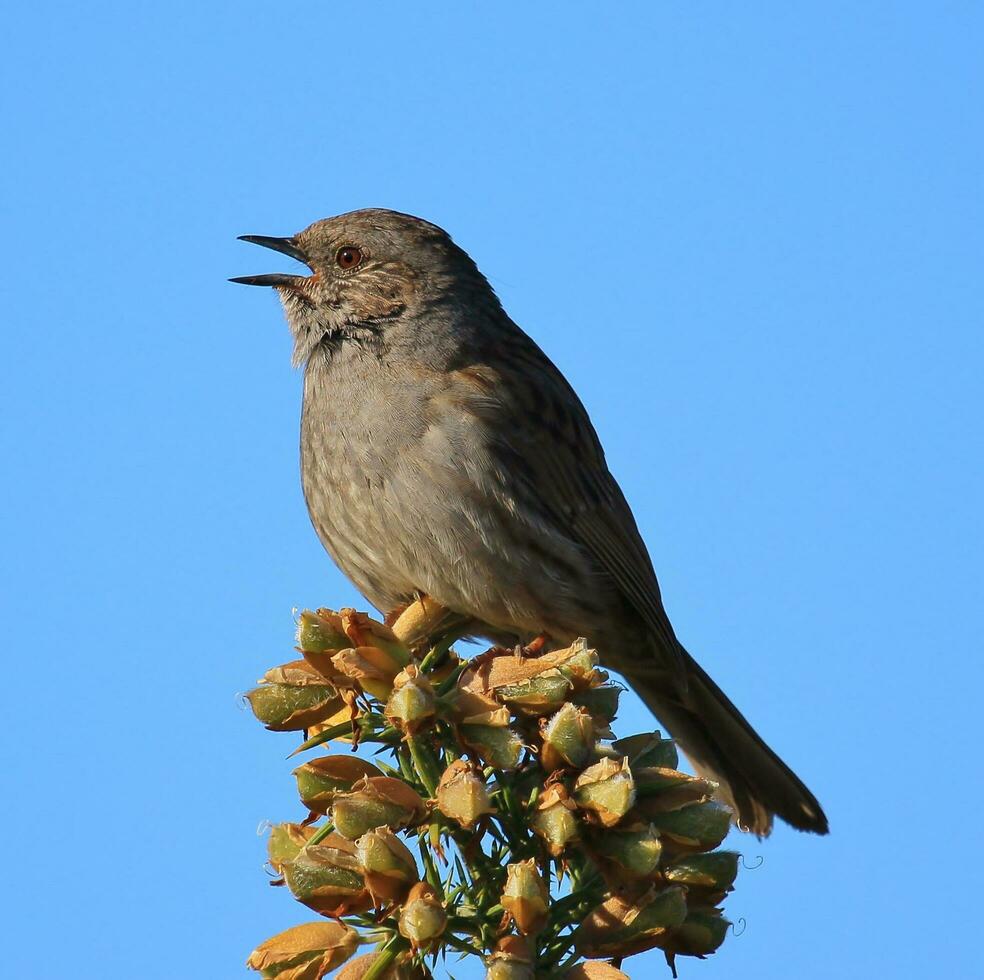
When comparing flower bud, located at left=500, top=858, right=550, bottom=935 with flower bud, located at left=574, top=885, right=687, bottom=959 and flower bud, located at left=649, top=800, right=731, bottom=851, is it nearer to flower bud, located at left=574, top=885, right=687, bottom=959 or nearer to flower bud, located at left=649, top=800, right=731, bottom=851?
flower bud, located at left=574, top=885, right=687, bottom=959

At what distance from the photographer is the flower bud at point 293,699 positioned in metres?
3.63

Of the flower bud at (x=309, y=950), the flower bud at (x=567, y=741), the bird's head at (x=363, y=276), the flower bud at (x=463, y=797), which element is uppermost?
the bird's head at (x=363, y=276)

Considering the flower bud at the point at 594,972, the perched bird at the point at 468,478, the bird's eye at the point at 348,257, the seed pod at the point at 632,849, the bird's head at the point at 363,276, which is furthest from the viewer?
the bird's eye at the point at 348,257

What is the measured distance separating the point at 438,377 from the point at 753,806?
2311 millimetres

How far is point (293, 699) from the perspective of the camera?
365 centimetres

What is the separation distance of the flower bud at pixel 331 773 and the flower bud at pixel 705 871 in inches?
28.5

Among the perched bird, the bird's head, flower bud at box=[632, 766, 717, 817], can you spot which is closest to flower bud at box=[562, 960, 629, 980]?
flower bud at box=[632, 766, 717, 817]

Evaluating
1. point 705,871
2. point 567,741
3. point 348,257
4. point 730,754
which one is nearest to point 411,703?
point 567,741

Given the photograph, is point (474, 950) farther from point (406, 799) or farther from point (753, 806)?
point (753, 806)

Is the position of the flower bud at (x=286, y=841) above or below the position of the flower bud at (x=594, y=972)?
above

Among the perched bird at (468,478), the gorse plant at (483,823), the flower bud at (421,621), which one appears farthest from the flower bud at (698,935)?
the perched bird at (468,478)

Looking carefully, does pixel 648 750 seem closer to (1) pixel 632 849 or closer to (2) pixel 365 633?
(1) pixel 632 849

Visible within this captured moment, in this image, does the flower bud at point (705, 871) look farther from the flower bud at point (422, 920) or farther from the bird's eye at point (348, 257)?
the bird's eye at point (348, 257)

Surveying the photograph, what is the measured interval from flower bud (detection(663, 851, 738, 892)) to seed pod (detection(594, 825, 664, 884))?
18 cm
